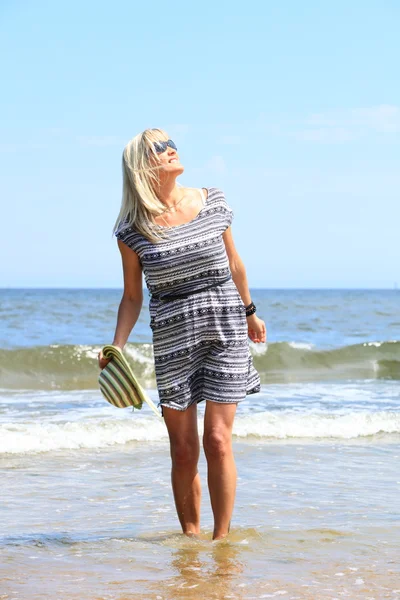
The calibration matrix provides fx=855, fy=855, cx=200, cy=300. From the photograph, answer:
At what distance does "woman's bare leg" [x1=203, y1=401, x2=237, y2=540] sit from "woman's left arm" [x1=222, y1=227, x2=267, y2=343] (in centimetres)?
45

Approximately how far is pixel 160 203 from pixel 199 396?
0.89 meters

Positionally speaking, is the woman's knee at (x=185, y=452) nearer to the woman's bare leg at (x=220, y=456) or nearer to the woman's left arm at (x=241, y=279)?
the woman's bare leg at (x=220, y=456)

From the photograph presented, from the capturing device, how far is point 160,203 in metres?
3.80

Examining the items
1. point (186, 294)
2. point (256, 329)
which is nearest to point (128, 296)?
point (186, 294)

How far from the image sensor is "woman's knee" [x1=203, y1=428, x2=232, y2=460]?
382 centimetres

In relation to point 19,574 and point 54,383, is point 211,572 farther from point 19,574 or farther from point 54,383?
point 54,383

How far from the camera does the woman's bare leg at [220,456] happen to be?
12.5 feet

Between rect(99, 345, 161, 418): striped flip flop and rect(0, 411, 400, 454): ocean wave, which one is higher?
rect(99, 345, 161, 418): striped flip flop

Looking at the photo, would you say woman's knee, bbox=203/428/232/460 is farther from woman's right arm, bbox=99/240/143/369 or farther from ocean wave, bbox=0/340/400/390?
ocean wave, bbox=0/340/400/390

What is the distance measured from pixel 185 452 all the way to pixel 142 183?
1.25 metres

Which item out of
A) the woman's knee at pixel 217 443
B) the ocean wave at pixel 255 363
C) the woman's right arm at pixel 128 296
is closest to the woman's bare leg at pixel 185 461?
the woman's knee at pixel 217 443

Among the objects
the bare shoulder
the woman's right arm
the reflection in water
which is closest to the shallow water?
the reflection in water

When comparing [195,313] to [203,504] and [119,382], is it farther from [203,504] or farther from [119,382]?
[203,504]

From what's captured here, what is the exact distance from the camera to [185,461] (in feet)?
13.0
